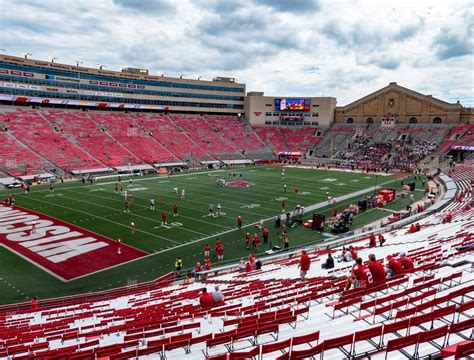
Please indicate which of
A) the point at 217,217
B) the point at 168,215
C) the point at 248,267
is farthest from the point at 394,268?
the point at 168,215

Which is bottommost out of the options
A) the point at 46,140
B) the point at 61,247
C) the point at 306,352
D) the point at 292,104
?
the point at 61,247

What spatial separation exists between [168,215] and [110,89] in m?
52.1

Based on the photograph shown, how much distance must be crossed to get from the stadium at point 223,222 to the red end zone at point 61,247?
14 centimetres

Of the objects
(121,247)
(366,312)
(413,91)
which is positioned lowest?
(121,247)

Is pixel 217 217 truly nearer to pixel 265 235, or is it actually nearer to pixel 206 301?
pixel 265 235

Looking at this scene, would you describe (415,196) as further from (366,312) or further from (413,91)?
(413,91)

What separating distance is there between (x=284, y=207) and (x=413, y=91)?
5838cm

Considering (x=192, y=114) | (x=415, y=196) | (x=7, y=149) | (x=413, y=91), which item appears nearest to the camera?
(x=415, y=196)

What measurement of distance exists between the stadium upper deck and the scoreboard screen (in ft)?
31.5

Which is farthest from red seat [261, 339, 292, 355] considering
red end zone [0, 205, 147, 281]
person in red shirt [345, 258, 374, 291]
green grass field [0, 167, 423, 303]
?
red end zone [0, 205, 147, 281]

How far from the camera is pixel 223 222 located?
2697cm

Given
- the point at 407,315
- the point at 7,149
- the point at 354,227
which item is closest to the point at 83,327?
the point at 407,315

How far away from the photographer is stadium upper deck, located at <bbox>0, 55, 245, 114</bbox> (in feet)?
198

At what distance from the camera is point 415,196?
36.7 meters
